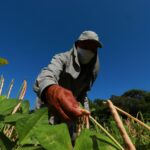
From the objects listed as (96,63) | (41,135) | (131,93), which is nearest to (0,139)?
(41,135)

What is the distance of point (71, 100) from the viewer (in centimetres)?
106

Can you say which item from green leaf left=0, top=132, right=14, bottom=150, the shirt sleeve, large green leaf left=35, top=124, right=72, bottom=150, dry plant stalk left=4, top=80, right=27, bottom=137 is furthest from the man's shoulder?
large green leaf left=35, top=124, right=72, bottom=150

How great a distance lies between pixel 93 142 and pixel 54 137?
7cm

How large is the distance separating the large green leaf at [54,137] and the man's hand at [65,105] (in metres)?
0.26

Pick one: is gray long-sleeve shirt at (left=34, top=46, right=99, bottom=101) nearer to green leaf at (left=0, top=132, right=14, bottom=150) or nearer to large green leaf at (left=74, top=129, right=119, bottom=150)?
green leaf at (left=0, top=132, right=14, bottom=150)

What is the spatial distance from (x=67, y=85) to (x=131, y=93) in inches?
→ 1139

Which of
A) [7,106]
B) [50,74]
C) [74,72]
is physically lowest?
[7,106]

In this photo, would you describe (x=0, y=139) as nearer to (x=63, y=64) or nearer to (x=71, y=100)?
(x=71, y=100)

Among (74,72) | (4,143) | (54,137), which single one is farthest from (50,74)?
(54,137)

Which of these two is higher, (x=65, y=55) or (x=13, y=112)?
(x=65, y=55)

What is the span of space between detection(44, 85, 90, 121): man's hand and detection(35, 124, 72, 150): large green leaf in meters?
0.26

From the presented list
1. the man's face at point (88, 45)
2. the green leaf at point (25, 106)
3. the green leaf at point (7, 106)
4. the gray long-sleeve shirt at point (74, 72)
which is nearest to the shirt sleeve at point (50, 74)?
the gray long-sleeve shirt at point (74, 72)

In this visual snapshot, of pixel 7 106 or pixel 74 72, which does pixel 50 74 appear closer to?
pixel 74 72

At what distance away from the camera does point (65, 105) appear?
104 cm
